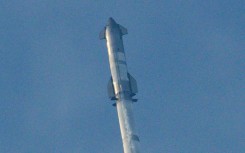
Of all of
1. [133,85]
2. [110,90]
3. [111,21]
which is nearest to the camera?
[110,90]

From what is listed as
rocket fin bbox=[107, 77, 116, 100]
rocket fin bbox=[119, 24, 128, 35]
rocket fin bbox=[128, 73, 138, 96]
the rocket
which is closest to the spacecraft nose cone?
the rocket

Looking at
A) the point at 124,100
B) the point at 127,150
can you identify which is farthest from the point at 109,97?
the point at 127,150

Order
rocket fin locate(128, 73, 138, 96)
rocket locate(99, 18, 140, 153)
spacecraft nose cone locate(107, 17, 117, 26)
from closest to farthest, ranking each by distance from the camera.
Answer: rocket locate(99, 18, 140, 153)
rocket fin locate(128, 73, 138, 96)
spacecraft nose cone locate(107, 17, 117, 26)

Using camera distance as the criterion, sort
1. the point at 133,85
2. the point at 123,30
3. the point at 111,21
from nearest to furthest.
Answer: the point at 133,85
the point at 111,21
the point at 123,30

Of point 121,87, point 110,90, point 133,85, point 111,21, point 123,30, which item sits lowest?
point 121,87

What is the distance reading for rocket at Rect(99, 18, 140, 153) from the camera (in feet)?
399

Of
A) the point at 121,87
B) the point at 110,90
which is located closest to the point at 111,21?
the point at 110,90

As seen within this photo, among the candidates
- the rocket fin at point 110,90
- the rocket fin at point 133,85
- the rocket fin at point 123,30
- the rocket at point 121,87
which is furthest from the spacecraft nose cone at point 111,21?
the rocket fin at point 110,90

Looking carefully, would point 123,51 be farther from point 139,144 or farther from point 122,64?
point 139,144

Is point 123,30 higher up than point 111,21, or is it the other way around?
point 111,21

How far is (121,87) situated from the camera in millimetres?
125625

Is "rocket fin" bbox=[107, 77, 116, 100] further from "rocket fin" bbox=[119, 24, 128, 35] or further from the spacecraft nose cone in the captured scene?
the spacecraft nose cone

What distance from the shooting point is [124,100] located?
12500cm

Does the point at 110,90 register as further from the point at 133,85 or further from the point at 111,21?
the point at 111,21
